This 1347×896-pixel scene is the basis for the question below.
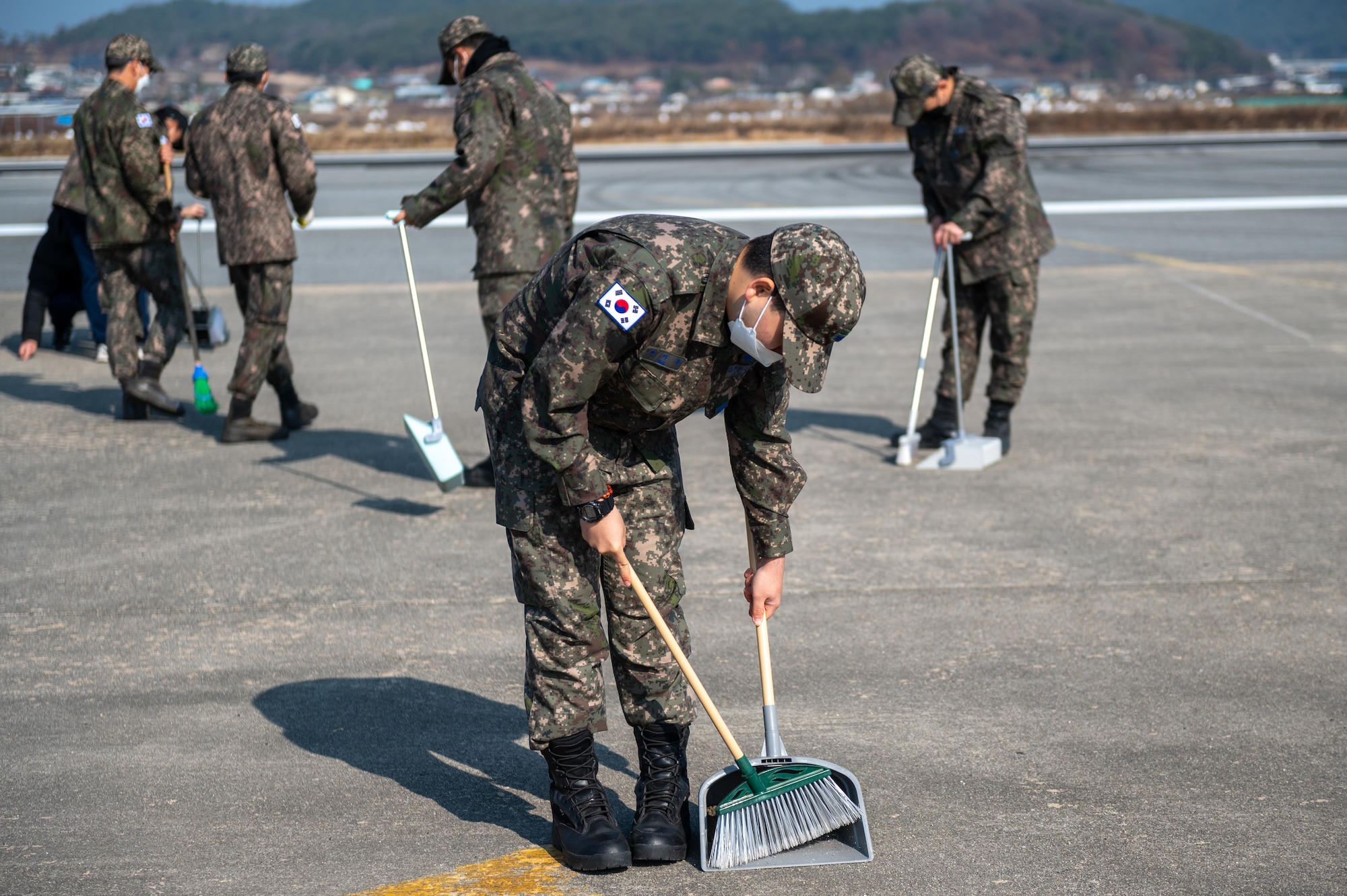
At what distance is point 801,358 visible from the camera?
2799 millimetres

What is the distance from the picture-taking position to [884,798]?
3697 mm

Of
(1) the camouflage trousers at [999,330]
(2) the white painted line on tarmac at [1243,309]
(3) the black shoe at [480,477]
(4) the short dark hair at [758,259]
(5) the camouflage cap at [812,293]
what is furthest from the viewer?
(2) the white painted line on tarmac at [1243,309]

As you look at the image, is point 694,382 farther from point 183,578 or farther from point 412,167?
point 412,167

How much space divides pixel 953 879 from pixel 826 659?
146cm

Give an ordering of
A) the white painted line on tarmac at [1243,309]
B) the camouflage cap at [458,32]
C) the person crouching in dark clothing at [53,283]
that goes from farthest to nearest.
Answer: the white painted line on tarmac at [1243,309] → the person crouching in dark clothing at [53,283] → the camouflage cap at [458,32]

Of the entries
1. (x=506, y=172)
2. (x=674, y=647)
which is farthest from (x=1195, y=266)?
(x=674, y=647)

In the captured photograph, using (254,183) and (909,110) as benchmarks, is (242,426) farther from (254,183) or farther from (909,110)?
(909,110)

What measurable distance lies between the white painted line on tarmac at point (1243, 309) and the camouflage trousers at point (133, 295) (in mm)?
8900

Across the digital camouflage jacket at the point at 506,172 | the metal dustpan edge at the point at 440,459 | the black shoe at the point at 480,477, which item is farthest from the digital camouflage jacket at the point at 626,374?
the black shoe at the point at 480,477

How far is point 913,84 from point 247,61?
397cm

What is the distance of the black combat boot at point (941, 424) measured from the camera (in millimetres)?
7621

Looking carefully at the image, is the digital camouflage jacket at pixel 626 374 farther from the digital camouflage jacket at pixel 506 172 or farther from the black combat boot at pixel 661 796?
the digital camouflage jacket at pixel 506 172

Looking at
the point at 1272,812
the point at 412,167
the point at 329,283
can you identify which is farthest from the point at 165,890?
the point at 412,167

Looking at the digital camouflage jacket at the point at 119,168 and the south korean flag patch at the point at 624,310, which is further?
the digital camouflage jacket at the point at 119,168
